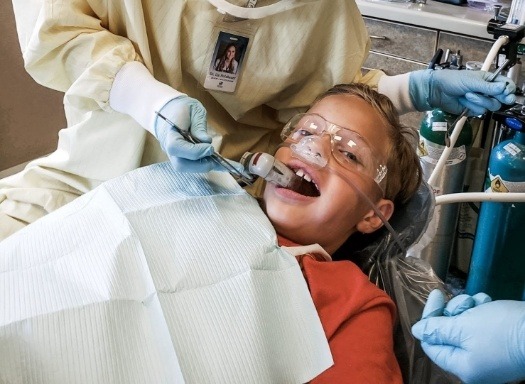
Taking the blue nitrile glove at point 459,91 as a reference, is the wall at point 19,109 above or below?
below

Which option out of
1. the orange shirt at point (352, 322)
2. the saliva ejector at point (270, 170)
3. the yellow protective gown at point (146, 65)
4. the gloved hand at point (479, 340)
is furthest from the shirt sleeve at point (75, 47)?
the gloved hand at point (479, 340)

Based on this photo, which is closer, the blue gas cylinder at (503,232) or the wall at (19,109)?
the blue gas cylinder at (503,232)

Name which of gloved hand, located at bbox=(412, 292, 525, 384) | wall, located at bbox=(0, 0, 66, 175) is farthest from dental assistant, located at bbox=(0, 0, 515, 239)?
wall, located at bbox=(0, 0, 66, 175)

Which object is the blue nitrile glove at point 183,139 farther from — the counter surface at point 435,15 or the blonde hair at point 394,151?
the counter surface at point 435,15

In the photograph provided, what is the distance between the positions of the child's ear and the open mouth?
15 centimetres

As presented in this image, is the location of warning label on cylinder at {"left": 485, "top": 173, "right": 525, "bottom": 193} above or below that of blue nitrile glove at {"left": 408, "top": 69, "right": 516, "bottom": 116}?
below

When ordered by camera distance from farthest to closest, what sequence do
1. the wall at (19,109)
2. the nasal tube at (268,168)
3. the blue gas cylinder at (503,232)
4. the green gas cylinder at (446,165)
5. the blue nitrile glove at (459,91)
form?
the wall at (19,109) → the green gas cylinder at (446,165) → the blue gas cylinder at (503,232) → the blue nitrile glove at (459,91) → the nasal tube at (268,168)

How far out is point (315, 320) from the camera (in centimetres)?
118

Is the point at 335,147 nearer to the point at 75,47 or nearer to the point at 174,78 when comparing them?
the point at 174,78

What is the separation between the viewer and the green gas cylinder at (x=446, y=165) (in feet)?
8.59

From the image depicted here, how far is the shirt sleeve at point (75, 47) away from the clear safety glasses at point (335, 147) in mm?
454

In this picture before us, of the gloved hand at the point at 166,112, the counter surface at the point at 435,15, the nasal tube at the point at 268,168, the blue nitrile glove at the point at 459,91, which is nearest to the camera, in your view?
the gloved hand at the point at 166,112

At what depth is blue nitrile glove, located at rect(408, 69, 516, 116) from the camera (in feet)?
5.64

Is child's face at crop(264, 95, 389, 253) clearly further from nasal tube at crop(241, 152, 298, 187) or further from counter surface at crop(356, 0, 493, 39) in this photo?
counter surface at crop(356, 0, 493, 39)
